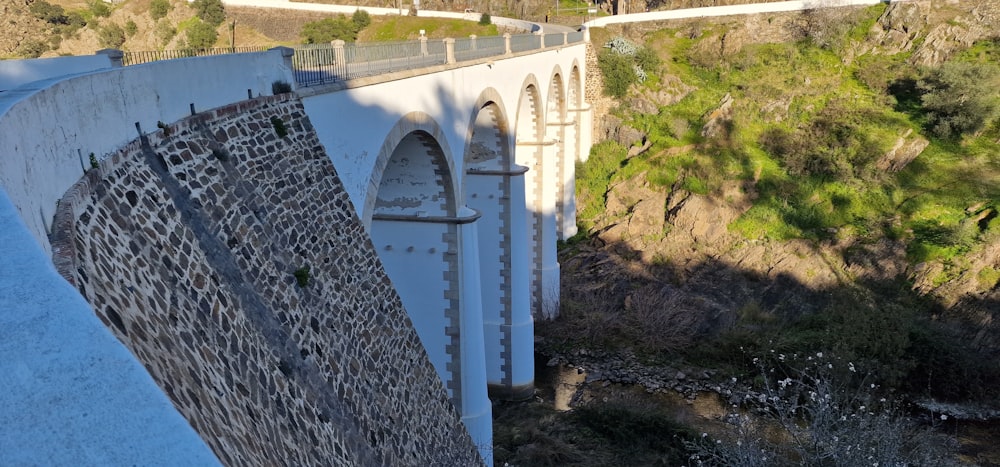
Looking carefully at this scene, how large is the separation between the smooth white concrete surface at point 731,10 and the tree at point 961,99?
6.99 meters

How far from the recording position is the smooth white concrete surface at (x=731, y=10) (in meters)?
29.4

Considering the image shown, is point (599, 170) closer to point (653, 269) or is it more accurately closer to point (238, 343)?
point (653, 269)

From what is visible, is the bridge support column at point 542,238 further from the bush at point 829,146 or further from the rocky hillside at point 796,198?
the bush at point 829,146

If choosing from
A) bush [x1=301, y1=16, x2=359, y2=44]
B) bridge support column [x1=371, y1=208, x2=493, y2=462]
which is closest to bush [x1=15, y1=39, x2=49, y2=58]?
bush [x1=301, y1=16, x2=359, y2=44]

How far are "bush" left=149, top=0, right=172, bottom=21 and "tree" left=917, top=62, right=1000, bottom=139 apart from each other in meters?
41.3

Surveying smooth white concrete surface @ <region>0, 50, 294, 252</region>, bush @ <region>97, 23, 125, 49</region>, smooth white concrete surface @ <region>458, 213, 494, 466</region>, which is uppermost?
bush @ <region>97, 23, 125, 49</region>

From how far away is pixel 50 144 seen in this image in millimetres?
4254

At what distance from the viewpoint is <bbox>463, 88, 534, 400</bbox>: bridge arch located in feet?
50.7

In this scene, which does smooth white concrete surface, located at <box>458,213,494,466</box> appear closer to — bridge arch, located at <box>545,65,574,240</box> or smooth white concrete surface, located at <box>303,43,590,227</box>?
smooth white concrete surface, located at <box>303,43,590,227</box>

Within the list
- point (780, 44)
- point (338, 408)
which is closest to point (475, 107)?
point (338, 408)

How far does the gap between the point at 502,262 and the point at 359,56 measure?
24.3 feet

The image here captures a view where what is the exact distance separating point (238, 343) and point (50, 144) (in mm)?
1891

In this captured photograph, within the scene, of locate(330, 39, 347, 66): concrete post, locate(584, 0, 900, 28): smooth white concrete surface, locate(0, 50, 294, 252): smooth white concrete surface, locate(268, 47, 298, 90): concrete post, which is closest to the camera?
locate(0, 50, 294, 252): smooth white concrete surface

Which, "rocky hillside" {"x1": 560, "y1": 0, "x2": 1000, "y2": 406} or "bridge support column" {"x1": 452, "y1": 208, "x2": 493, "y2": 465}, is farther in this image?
"rocky hillside" {"x1": 560, "y1": 0, "x2": 1000, "y2": 406}
